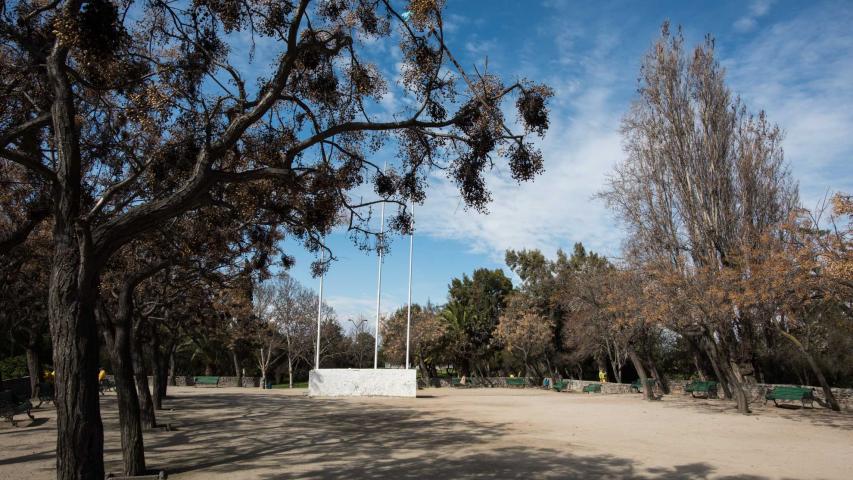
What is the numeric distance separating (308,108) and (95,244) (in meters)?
3.43

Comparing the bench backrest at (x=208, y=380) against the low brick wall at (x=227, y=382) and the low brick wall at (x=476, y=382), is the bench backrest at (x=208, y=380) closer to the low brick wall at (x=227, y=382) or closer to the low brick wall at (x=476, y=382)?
the low brick wall at (x=227, y=382)

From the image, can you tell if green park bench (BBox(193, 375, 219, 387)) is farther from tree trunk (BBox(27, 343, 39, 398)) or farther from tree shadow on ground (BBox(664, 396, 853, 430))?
tree shadow on ground (BBox(664, 396, 853, 430))

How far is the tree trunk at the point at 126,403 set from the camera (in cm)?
941

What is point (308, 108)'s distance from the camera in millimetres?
8203

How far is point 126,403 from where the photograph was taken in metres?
10.1

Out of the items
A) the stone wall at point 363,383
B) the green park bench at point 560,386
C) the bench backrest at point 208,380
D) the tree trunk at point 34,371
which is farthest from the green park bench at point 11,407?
the green park bench at point 560,386

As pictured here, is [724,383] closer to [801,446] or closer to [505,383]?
[801,446]

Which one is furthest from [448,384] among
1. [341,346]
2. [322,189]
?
[322,189]

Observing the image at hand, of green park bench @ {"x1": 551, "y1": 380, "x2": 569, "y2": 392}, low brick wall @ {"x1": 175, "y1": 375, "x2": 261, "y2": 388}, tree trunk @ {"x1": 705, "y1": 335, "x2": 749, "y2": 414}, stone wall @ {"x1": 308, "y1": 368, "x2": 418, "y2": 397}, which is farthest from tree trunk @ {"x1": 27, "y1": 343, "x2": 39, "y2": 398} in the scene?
green park bench @ {"x1": 551, "y1": 380, "x2": 569, "y2": 392}

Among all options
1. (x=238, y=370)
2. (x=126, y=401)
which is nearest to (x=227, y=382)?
(x=238, y=370)

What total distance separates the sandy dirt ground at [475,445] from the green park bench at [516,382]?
28.6 m

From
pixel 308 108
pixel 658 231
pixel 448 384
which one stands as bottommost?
pixel 448 384

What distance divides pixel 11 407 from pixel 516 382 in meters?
39.9

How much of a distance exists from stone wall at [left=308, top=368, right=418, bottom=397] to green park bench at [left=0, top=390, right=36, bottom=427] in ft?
53.8
